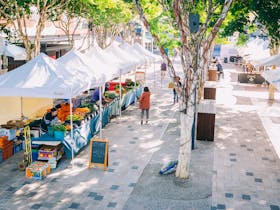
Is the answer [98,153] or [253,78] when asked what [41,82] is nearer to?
[98,153]

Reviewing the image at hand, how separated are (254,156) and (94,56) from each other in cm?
737

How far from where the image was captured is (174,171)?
10469 millimetres

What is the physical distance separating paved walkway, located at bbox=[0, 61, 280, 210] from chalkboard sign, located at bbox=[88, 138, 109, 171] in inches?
9.1

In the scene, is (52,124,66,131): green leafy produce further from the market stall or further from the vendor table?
the vendor table

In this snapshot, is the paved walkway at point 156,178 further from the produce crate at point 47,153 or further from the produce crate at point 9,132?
the produce crate at point 9,132

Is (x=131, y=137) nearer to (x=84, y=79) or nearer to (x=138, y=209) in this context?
(x=84, y=79)

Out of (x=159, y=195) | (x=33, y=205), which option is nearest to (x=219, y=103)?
(x=159, y=195)

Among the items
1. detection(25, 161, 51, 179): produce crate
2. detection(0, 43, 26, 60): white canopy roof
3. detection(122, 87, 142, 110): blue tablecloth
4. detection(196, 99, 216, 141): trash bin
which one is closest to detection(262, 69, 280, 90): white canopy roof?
detection(196, 99, 216, 141): trash bin

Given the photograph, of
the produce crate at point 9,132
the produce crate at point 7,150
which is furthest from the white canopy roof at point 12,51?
the produce crate at point 7,150

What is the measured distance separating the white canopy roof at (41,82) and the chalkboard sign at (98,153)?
1.53 m

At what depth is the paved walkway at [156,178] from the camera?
29.1ft

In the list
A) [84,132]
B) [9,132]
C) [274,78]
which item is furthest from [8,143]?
[274,78]

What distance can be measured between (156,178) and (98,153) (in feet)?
6.12

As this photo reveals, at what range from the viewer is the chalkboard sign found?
10789mm
